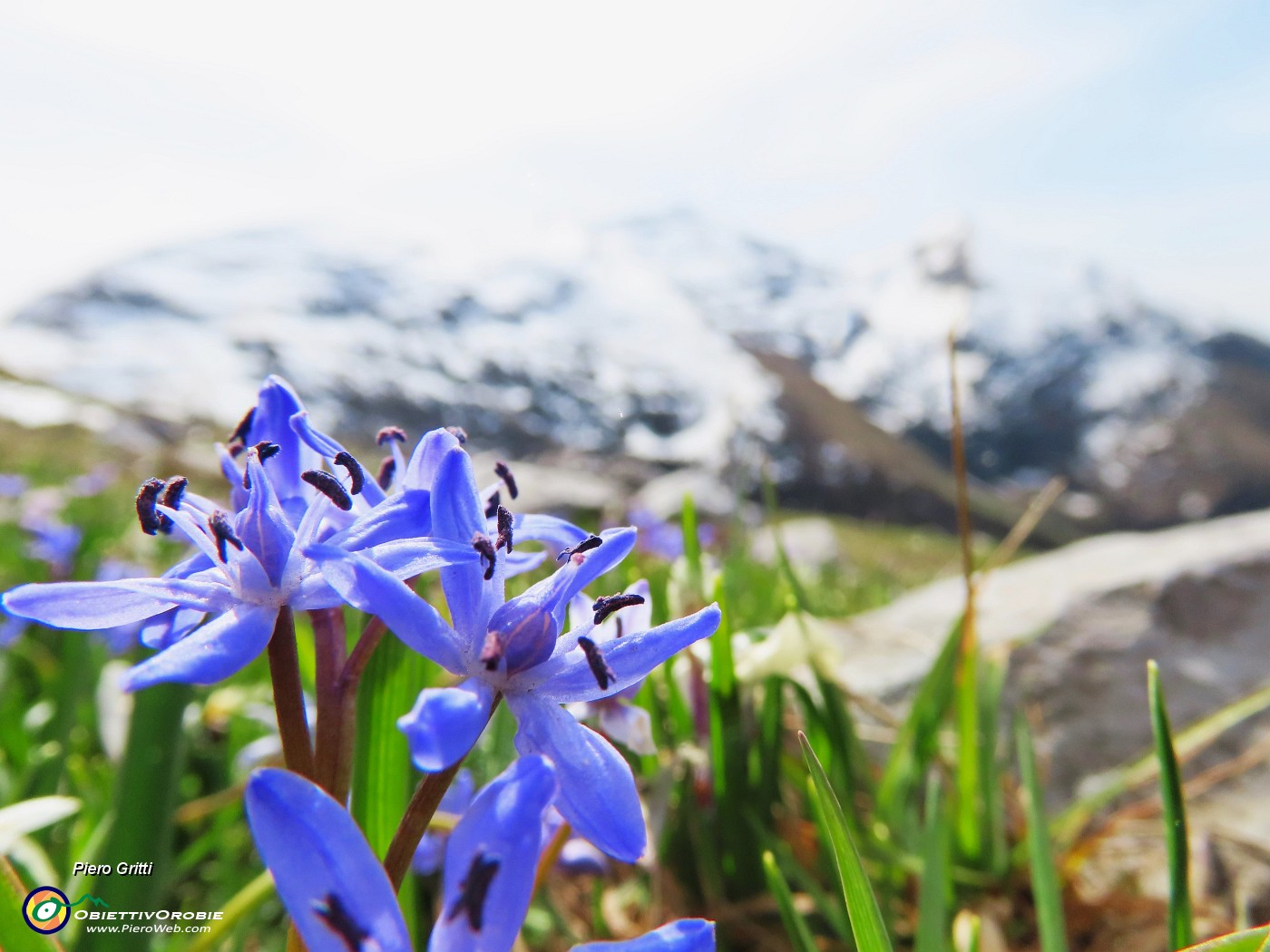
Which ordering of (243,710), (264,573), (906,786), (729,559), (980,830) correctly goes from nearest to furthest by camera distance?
(264,573), (980,830), (906,786), (243,710), (729,559)

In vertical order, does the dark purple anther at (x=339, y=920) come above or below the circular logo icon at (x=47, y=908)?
above

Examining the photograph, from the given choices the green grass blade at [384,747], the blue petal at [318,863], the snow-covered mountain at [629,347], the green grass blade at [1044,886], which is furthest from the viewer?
the snow-covered mountain at [629,347]

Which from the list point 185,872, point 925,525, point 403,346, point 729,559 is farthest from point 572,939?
point 403,346

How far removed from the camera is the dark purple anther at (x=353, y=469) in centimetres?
69

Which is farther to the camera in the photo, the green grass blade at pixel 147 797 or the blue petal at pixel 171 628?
the green grass blade at pixel 147 797

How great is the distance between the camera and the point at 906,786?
5.46 feet

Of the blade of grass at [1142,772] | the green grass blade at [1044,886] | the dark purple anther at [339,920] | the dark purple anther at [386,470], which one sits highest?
the dark purple anther at [386,470]

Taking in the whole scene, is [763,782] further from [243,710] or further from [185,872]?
[243,710]

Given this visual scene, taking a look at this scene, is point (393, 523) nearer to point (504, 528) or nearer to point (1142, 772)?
point (504, 528)

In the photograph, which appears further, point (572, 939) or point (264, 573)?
point (572, 939)

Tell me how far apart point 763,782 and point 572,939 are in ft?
1.30

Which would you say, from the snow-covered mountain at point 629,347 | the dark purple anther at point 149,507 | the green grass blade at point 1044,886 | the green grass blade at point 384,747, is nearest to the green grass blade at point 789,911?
the green grass blade at point 1044,886

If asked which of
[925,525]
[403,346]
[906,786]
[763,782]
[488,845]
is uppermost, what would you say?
[403,346]

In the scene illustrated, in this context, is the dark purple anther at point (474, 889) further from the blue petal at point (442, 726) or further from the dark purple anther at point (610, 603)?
the dark purple anther at point (610, 603)
